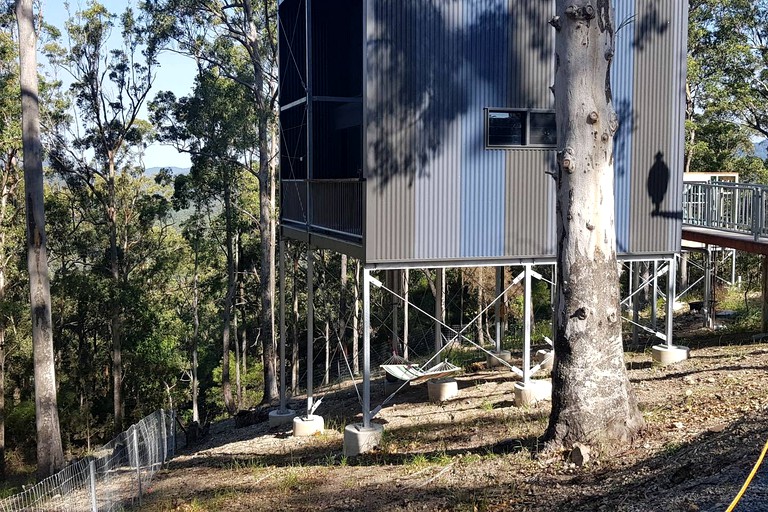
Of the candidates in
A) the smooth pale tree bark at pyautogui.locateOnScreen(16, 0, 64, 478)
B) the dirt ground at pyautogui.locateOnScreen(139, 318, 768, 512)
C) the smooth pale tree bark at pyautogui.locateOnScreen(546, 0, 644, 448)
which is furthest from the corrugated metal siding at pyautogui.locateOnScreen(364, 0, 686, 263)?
the smooth pale tree bark at pyautogui.locateOnScreen(16, 0, 64, 478)

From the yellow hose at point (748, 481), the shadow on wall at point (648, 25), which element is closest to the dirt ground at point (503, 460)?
the yellow hose at point (748, 481)

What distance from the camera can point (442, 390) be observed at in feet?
44.6

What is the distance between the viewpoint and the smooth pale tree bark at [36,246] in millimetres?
16188

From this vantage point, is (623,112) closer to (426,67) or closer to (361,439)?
(426,67)

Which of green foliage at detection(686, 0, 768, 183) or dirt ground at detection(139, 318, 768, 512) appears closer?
dirt ground at detection(139, 318, 768, 512)

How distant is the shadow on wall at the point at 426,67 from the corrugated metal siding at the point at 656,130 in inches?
81.8

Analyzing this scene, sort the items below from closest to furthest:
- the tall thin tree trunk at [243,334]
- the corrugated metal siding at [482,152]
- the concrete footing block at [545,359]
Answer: the corrugated metal siding at [482,152]
the concrete footing block at [545,359]
the tall thin tree trunk at [243,334]

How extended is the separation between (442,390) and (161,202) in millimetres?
22236

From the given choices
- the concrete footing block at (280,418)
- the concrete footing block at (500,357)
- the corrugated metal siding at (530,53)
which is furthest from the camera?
the concrete footing block at (500,357)

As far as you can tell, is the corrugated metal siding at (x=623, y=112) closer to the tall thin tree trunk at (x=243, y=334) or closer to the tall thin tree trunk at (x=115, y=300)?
the tall thin tree trunk at (x=115, y=300)

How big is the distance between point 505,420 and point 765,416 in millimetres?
3625

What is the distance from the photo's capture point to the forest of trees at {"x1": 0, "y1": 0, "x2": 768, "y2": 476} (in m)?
27.9

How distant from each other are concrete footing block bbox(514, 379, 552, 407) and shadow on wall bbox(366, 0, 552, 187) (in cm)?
369

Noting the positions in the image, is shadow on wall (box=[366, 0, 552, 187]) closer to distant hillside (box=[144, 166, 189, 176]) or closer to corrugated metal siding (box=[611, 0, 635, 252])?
corrugated metal siding (box=[611, 0, 635, 252])
